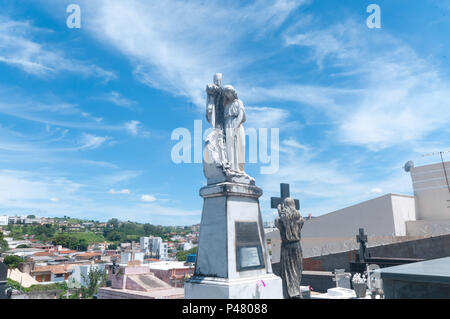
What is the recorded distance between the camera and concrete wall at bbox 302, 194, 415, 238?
21.0 m

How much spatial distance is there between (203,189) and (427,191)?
78.1ft

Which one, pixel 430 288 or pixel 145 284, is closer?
pixel 430 288

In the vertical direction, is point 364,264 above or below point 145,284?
above

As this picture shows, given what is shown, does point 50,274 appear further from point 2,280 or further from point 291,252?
point 291,252

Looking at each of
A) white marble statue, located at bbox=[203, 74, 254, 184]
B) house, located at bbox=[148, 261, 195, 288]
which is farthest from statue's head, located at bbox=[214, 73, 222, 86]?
house, located at bbox=[148, 261, 195, 288]

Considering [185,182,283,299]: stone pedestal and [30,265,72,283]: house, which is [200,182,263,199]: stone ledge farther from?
[30,265,72,283]: house

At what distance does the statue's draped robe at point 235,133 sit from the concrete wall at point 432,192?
22488 mm

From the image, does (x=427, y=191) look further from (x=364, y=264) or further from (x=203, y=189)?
(x=203, y=189)

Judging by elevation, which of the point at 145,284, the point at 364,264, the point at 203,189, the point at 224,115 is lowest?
the point at 145,284

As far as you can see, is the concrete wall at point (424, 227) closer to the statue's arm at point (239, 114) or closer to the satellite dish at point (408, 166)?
the satellite dish at point (408, 166)
